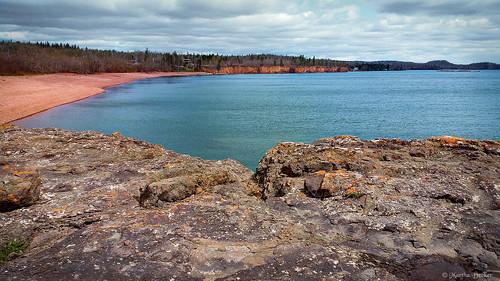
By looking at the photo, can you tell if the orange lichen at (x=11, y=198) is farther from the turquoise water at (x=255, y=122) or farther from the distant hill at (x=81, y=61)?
the distant hill at (x=81, y=61)

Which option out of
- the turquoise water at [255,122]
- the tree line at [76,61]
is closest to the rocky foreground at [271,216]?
the turquoise water at [255,122]

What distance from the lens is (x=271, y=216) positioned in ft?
24.3

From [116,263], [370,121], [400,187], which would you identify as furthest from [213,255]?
[370,121]

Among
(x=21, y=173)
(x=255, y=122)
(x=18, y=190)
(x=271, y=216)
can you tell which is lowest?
(x=255, y=122)

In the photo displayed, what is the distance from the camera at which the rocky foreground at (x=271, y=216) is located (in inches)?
236

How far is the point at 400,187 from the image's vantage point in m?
8.12

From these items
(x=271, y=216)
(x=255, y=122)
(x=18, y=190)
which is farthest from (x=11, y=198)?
(x=255, y=122)

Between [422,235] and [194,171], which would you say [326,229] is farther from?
[194,171]

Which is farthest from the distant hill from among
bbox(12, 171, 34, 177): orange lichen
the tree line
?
bbox(12, 171, 34, 177): orange lichen

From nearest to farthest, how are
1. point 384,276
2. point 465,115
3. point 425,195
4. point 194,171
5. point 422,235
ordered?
point 384,276
point 422,235
point 425,195
point 194,171
point 465,115

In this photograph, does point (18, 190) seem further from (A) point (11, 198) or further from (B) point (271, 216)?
(B) point (271, 216)

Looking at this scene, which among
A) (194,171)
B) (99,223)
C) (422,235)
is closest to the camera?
(422,235)

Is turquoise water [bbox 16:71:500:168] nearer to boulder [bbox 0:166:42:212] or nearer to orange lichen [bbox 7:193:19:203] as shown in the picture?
boulder [bbox 0:166:42:212]

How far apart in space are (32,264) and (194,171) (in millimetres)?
3769
